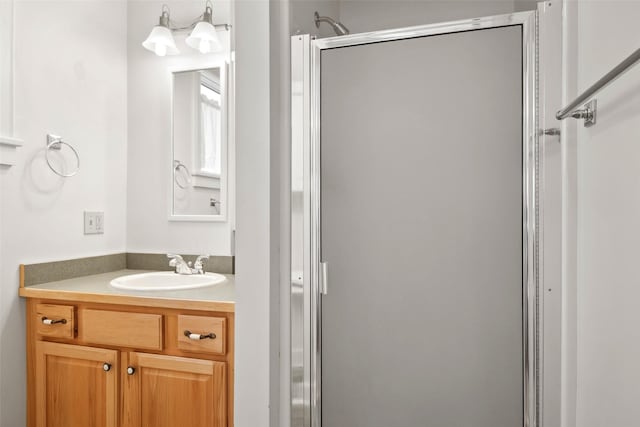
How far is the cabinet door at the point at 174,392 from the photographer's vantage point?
1508mm

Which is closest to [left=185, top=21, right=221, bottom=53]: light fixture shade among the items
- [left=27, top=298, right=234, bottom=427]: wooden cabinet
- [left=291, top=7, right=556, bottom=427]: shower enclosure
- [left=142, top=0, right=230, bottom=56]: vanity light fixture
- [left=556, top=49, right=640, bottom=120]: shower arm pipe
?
[left=142, top=0, right=230, bottom=56]: vanity light fixture

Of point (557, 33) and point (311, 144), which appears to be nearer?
point (557, 33)

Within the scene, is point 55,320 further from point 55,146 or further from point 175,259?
point 55,146

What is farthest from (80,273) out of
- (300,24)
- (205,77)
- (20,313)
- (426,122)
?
(426,122)

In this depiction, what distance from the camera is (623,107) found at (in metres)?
0.78

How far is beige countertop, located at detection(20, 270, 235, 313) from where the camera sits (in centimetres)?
153

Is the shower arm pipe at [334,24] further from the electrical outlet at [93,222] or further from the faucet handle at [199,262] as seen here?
the electrical outlet at [93,222]

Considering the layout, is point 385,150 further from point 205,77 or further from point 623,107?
point 205,77

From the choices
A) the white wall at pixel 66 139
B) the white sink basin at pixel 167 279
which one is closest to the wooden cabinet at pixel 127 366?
the white wall at pixel 66 139

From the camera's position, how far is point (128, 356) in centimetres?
162

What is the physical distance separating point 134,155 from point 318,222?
4.66ft

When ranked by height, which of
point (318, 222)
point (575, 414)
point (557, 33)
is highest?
point (557, 33)

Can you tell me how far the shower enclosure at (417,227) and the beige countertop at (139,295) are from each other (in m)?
0.36

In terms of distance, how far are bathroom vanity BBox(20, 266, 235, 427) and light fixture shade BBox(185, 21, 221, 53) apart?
1176 millimetres
